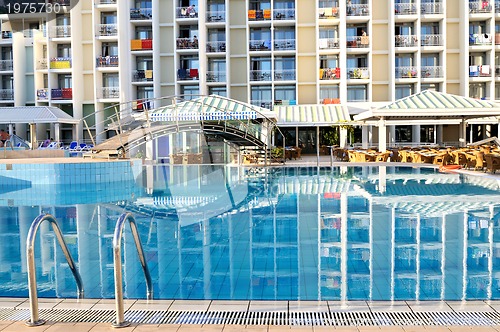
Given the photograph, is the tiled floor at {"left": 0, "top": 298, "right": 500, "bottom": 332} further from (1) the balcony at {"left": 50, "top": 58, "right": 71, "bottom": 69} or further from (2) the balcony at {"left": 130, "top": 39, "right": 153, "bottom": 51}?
(1) the balcony at {"left": 50, "top": 58, "right": 71, "bottom": 69}

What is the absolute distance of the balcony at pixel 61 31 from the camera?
1558 inches

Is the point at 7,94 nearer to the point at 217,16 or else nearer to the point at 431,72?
the point at 217,16

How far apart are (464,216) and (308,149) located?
1144 inches

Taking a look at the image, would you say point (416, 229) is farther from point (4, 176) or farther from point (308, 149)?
point (308, 149)

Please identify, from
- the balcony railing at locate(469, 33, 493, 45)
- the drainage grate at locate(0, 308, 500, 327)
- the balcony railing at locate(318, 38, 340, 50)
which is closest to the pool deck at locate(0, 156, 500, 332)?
the drainage grate at locate(0, 308, 500, 327)

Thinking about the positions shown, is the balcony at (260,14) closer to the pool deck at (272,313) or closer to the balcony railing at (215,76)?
the balcony railing at (215,76)

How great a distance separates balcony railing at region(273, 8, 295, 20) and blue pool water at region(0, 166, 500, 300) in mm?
24135

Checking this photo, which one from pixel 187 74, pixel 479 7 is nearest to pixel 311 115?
pixel 187 74

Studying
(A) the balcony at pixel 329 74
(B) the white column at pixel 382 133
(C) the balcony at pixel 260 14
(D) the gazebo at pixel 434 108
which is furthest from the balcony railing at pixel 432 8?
(B) the white column at pixel 382 133

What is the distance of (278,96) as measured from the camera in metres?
39.6

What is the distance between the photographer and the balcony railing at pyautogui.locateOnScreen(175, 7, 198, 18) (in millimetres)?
38719

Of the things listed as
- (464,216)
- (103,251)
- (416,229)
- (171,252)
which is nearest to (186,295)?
(171,252)

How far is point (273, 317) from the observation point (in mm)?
4863

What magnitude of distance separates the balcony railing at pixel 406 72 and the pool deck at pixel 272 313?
35175mm
